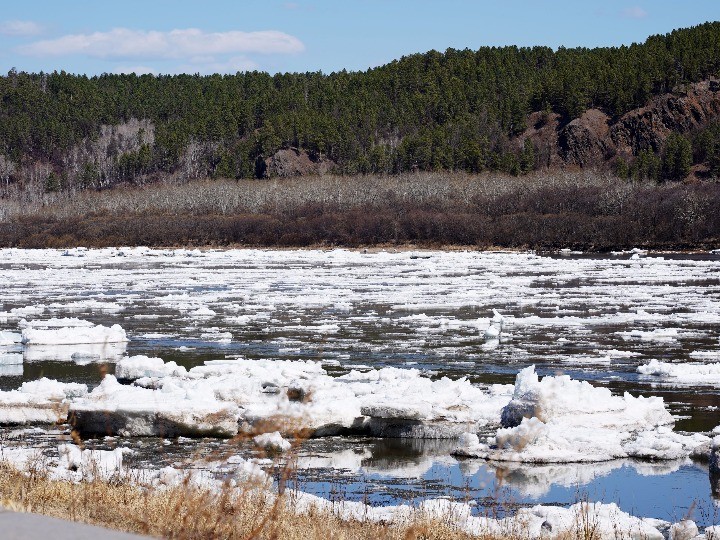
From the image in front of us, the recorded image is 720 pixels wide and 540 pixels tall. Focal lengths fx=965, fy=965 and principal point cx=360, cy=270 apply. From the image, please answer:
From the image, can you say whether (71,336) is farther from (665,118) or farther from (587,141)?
(665,118)

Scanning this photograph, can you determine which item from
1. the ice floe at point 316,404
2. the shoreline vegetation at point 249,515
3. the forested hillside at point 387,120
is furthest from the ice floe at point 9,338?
the forested hillside at point 387,120

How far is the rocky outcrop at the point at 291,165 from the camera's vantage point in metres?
145

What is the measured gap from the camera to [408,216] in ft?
307

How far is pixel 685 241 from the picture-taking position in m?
81.9

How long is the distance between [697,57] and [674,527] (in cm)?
14186

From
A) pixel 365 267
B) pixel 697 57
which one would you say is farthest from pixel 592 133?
pixel 365 267

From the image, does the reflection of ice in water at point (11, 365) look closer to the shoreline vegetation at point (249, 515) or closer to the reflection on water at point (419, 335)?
the reflection on water at point (419, 335)

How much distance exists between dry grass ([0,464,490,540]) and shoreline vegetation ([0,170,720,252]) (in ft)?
249

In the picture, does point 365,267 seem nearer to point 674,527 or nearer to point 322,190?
point 674,527

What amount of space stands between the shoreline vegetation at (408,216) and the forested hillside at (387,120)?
9647 mm

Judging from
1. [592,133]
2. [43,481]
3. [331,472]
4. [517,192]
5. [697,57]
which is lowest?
[331,472]

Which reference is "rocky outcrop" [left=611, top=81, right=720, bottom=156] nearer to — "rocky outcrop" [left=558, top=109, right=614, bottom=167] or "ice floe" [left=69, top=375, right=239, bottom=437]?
"rocky outcrop" [left=558, top=109, right=614, bottom=167]

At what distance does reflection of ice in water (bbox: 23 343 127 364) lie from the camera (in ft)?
64.4

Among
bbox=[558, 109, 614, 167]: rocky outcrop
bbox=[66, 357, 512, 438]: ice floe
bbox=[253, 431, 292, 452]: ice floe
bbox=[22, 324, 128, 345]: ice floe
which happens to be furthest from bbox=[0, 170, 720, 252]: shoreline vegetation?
bbox=[253, 431, 292, 452]: ice floe
